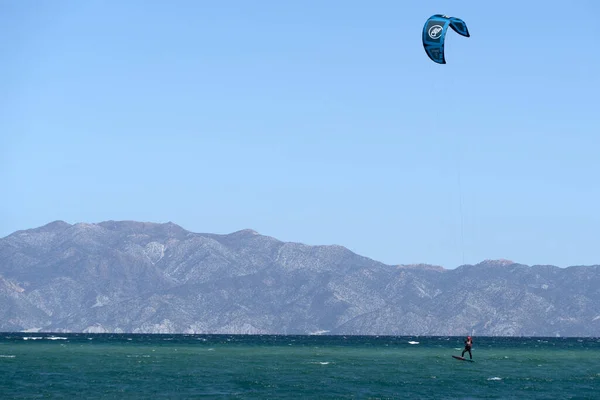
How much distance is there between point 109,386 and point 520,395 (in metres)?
34.4

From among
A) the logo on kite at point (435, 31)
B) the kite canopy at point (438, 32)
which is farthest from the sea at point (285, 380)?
the logo on kite at point (435, 31)

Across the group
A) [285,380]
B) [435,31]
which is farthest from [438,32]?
[285,380]

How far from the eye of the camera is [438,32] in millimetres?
88000

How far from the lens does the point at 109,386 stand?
87.8m

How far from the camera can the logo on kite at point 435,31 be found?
8781 centimetres

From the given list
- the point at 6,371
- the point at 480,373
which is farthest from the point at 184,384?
the point at 480,373

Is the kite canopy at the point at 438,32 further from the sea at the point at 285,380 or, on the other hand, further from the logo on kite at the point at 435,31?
the sea at the point at 285,380

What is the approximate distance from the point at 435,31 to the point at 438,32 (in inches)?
11.4

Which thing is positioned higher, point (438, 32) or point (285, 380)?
point (438, 32)

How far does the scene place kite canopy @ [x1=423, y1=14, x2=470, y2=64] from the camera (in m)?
86.1

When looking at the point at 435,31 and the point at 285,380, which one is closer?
the point at 435,31

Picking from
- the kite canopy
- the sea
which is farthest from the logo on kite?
the sea

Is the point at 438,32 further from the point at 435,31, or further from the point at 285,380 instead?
the point at 285,380

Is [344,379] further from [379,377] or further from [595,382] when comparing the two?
[595,382]
